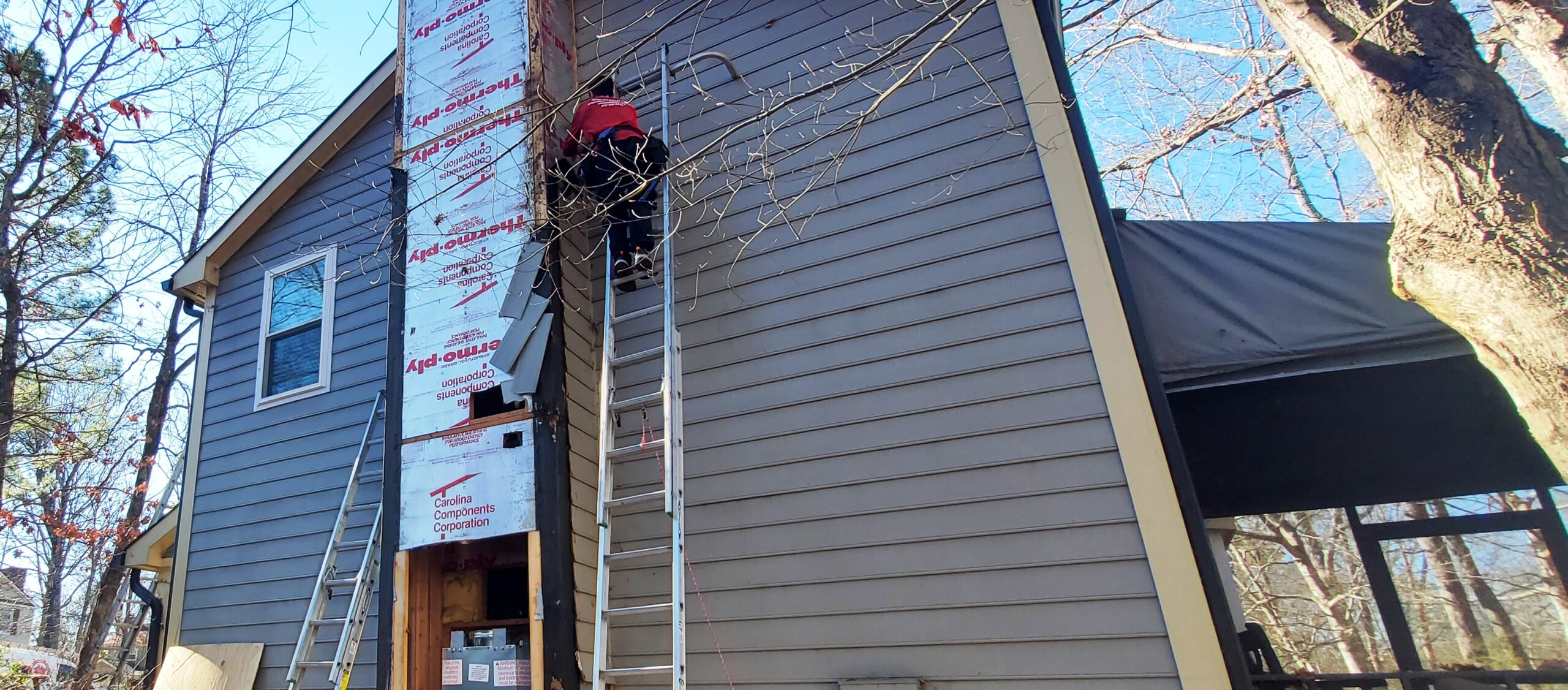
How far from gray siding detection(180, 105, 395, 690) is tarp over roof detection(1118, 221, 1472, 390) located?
5.22 meters

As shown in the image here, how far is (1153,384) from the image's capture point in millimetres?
3686

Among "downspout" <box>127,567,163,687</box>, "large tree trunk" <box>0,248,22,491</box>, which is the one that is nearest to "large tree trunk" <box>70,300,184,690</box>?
"large tree trunk" <box>0,248,22,491</box>

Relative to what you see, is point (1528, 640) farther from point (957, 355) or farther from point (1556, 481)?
point (957, 355)

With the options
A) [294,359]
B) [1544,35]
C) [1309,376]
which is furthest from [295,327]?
[1544,35]

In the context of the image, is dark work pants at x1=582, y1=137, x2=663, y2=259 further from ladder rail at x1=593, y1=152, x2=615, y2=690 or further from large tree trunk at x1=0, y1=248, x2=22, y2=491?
large tree trunk at x1=0, y1=248, x2=22, y2=491

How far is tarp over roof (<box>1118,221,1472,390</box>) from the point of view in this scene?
12.5 feet

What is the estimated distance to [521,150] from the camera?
4871mm

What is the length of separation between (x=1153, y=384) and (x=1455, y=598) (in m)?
7.57

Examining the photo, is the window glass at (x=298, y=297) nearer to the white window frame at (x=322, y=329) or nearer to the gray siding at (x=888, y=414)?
the white window frame at (x=322, y=329)

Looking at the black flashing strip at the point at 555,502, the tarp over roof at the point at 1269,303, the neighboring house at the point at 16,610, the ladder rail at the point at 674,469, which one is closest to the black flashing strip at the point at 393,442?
the black flashing strip at the point at 555,502

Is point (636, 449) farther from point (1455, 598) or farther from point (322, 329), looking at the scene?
point (1455, 598)

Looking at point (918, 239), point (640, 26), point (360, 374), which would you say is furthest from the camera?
point (360, 374)

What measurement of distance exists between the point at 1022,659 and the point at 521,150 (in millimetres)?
3998

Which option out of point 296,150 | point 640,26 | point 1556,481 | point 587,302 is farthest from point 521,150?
point 1556,481
